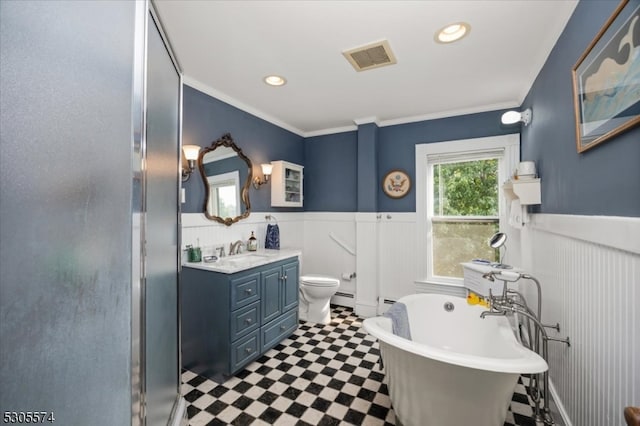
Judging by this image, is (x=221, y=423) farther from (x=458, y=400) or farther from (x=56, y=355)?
(x=56, y=355)

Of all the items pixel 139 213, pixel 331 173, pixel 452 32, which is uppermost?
pixel 452 32

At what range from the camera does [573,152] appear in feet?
4.67

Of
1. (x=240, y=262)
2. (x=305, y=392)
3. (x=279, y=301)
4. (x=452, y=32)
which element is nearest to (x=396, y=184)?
(x=452, y=32)

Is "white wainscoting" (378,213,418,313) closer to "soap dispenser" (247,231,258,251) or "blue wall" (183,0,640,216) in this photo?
"blue wall" (183,0,640,216)

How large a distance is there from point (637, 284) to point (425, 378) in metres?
0.98

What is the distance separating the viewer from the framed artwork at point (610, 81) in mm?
899

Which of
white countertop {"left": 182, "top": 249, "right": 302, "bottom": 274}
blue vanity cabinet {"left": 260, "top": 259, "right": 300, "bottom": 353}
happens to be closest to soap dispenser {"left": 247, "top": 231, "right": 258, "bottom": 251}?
white countertop {"left": 182, "top": 249, "right": 302, "bottom": 274}

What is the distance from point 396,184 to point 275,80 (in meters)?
1.88

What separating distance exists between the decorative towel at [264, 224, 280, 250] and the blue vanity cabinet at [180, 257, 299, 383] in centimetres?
68

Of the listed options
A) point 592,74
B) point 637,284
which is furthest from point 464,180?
point 637,284

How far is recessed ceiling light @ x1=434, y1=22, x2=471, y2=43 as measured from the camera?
5.42 ft

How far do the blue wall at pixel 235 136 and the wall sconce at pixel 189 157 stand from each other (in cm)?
6

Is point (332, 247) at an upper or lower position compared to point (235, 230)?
lower

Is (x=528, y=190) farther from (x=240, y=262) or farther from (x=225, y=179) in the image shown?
(x=225, y=179)
